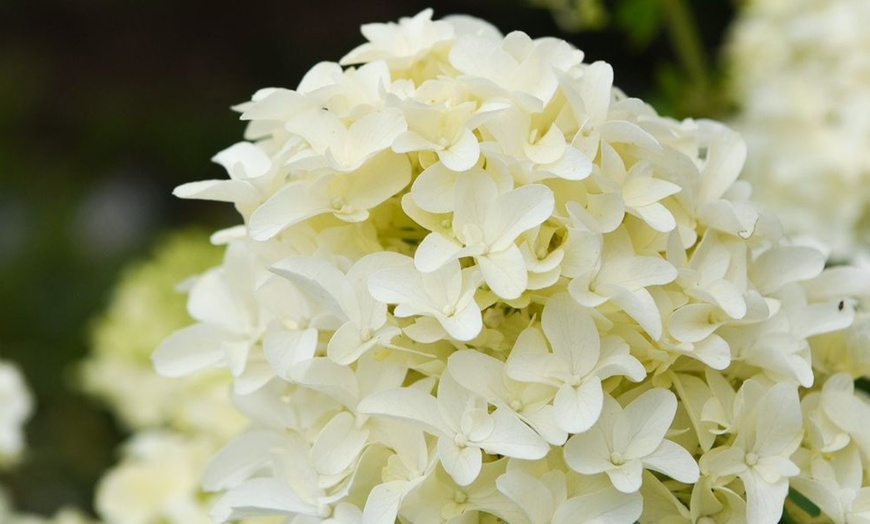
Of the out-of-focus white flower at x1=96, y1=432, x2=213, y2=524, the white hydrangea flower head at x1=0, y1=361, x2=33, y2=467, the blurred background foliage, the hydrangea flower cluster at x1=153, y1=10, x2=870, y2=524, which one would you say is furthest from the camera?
the blurred background foliage

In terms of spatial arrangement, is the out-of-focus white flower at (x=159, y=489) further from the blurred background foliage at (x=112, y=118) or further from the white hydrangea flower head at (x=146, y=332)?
the blurred background foliage at (x=112, y=118)

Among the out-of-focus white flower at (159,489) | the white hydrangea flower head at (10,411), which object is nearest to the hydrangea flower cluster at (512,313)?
the out-of-focus white flower at (159,489)

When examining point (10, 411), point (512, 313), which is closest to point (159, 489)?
point (10, 411)

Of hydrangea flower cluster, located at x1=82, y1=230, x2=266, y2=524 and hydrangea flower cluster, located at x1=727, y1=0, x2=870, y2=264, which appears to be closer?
hydrangea flower cluster, located at x1=82, y1=230, x2=266, y2=524

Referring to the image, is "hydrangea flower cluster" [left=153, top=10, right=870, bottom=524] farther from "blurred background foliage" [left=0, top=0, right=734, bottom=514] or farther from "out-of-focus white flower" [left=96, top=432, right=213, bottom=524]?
"blurred background foliage" [left=0, top=0, right=734, bottom=514]

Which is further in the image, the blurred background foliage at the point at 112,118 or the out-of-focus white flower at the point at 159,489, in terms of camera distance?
the blurred background foliage at the point at 112,118

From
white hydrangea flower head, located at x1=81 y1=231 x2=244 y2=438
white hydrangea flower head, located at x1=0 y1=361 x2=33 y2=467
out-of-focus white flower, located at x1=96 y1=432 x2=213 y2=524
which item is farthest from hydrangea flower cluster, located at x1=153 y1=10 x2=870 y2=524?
white hydrangea flower head, located at x1=81 y1=231 x2=244 y2=438

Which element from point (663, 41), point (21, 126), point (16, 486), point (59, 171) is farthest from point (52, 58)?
point (16, 486)

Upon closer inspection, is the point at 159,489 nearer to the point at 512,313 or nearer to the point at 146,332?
the point at 146,332
